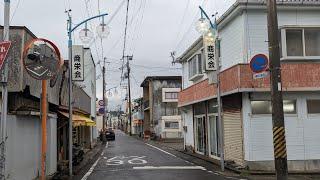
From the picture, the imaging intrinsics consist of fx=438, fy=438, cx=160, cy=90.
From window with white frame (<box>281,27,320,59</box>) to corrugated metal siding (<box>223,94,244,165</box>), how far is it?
320 cm

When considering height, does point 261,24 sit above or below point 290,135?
above

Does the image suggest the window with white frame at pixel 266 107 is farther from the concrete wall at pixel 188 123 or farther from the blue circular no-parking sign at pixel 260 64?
the concrete wall at pixel 188 123

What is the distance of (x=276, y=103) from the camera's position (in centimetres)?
1248

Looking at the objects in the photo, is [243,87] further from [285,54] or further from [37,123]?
[37,123]

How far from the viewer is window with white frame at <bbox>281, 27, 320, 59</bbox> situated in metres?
19.8

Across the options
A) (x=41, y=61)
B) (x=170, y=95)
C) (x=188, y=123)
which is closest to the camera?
(x=41, y=61)

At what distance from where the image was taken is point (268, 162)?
19.1 m

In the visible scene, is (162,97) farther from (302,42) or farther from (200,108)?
(302,42)

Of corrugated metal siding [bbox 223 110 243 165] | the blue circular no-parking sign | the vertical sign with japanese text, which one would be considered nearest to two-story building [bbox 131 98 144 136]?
corrugated metal siding [bbox 223 110 243 165]

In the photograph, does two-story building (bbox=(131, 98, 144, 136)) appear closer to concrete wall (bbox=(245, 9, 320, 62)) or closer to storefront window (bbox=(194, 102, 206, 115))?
storefront window (bbox=(194, 102, 206, 115))

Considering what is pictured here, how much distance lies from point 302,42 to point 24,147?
13.2 metres

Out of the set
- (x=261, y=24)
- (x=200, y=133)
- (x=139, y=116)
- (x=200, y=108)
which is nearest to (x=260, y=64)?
(x=261, y=24)

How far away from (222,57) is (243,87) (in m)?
5.09

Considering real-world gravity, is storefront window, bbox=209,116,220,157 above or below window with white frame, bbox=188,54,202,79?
below
